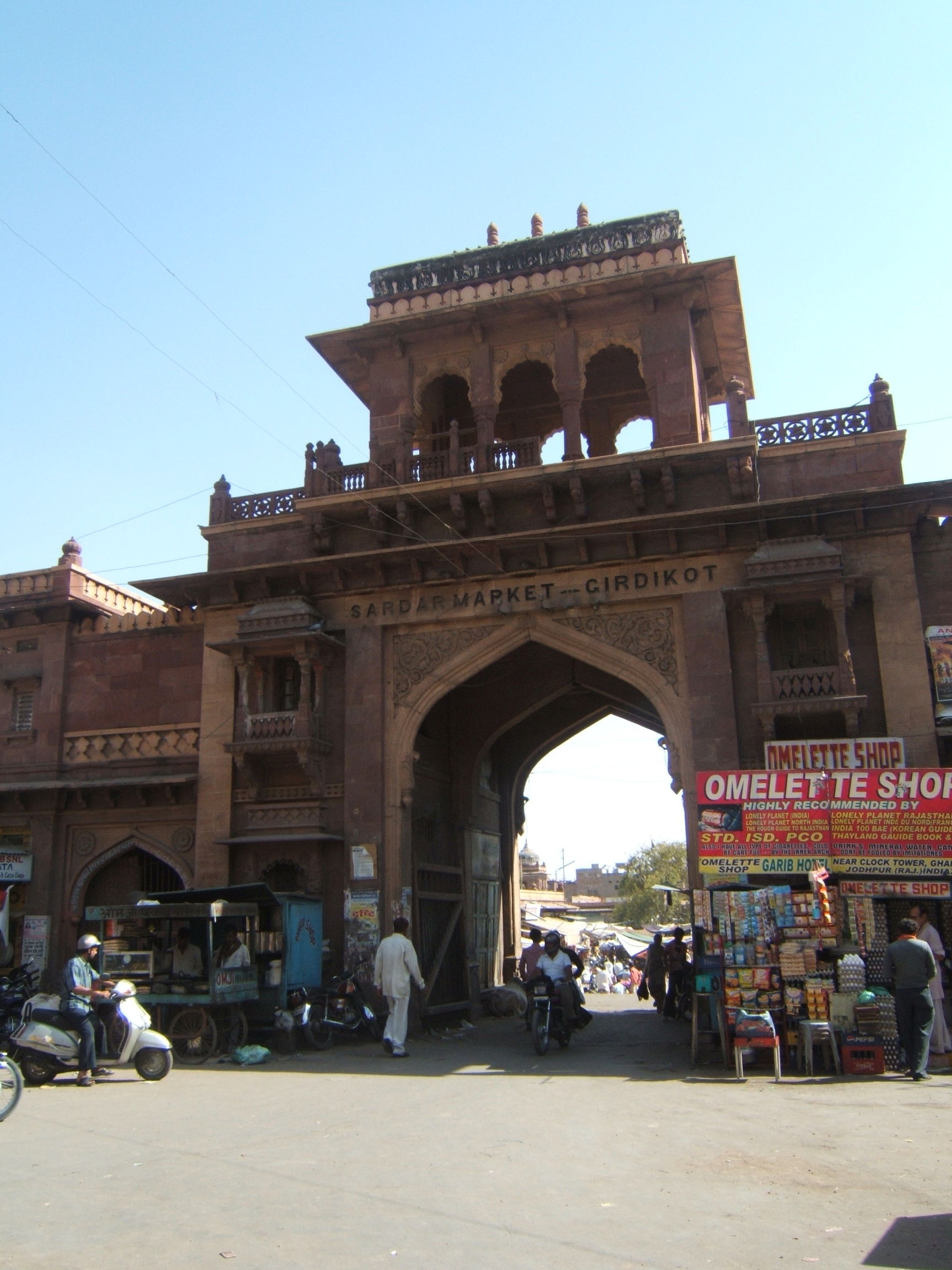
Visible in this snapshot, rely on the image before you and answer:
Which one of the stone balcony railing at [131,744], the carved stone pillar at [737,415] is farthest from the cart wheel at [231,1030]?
the carved stone pillar at [737,415]

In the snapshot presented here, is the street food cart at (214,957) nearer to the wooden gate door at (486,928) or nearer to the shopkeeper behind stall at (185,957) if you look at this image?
the shopkeeper behind stall at (185,957)

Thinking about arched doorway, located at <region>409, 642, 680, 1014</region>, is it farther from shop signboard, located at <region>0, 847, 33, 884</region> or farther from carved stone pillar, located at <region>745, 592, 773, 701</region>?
shop signboard, located at <region>0, 847, 33, 884</region>

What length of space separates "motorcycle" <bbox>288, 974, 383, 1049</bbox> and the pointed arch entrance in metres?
1.63

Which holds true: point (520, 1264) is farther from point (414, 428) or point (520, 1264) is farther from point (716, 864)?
point (414, 428)

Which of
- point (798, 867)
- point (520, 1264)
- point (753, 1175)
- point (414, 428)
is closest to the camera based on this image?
point (520, 1264)

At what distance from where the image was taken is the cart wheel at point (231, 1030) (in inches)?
462

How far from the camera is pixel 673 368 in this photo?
1475 centimetres

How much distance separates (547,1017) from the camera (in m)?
11.7

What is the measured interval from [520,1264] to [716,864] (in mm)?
6768

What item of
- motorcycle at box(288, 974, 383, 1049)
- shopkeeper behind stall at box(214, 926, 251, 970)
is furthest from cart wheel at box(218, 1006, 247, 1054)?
motorcycle at box(288, 974, 383, 1049)

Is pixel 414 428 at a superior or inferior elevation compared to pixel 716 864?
superior

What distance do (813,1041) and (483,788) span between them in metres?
8.82

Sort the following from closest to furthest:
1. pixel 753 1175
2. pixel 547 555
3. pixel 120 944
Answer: pixel 753 1175 → pixel 120 944 → pixel 547 555

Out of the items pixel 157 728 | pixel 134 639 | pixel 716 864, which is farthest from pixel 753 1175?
pixel 134 639
